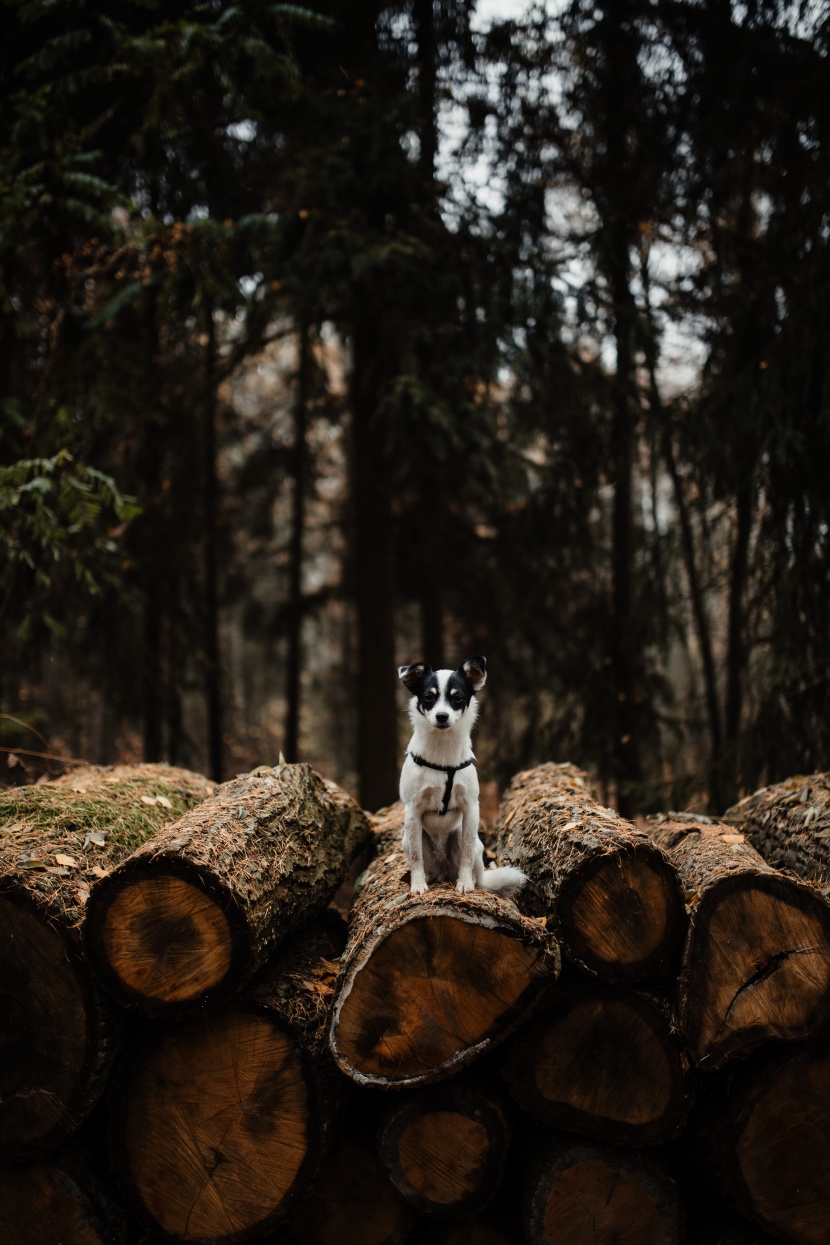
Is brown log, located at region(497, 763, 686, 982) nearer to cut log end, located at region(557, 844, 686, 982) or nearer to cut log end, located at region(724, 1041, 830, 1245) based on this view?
cut log end, located at region(557, 844, 686, 982)

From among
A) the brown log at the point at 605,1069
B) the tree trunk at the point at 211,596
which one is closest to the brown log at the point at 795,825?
the brown log at the point at 605,1069

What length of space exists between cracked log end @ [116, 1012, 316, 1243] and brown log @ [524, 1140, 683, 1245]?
99cm

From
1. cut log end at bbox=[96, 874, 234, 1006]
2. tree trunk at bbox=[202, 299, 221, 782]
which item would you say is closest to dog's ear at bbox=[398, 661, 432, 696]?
cut log end at bbox=[96, 874, 234, 1006]

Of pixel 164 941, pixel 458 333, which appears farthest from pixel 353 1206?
pixel 458 333

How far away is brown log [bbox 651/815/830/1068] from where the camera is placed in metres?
3.04

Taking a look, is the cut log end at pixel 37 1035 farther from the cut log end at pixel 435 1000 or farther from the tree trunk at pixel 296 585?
the tree trunk at pixel 296 585

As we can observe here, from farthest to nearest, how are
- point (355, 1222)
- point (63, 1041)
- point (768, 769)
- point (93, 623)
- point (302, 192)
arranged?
point (93, 623), point (302, 192), point (768, 769), point (355, 1222), point (63, 1041)

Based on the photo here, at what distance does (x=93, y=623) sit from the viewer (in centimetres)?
935

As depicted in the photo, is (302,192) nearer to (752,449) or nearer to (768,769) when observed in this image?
(752,449)

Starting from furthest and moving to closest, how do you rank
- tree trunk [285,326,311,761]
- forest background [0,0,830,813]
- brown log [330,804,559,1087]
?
tree trunk [285,326,311,761]
forest background [0,0,830,813]
brown log [330,804,559,1087]

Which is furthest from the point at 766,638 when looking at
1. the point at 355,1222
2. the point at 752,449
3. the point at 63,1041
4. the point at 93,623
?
the point at 93,623

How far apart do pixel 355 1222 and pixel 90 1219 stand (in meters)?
1.11

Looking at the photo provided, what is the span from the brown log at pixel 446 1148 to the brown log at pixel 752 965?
90 cm

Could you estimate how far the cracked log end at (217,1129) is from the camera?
3.14 m
